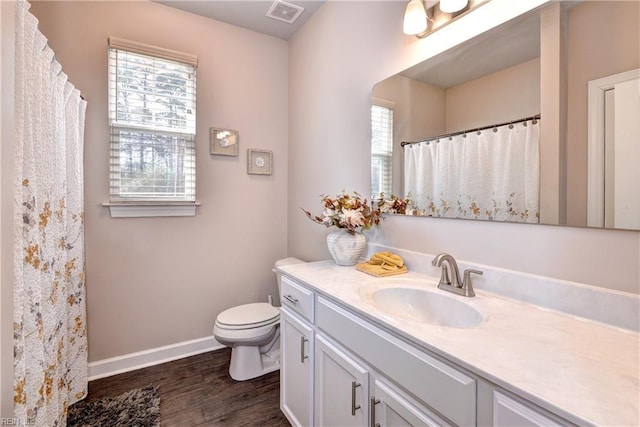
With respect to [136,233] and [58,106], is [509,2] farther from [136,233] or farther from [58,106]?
[136,233]

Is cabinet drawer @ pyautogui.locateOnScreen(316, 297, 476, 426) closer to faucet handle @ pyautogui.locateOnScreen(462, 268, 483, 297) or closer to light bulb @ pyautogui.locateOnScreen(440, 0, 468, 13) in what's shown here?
faucet handle @ pyautogui.locateOnScreen(462, 268, 483, 297)

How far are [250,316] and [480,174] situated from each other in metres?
1.64

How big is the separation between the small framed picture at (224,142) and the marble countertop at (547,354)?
1.76 meters

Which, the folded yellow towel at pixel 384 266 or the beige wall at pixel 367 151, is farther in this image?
the folded yellow towel at pixel 384 266

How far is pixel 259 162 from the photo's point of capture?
257 centimetres

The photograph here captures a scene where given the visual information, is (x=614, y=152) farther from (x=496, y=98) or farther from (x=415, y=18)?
(x=415, y=18)

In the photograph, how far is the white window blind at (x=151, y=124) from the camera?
204 cm

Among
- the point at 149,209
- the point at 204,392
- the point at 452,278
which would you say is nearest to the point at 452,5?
the point at 452,278

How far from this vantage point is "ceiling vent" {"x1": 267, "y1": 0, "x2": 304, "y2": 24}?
217cm

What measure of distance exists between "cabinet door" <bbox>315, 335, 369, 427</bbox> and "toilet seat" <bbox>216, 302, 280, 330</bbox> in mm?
795

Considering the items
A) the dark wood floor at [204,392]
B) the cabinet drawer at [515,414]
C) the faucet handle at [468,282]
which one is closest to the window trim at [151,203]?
the dark wood floor at [204,392]

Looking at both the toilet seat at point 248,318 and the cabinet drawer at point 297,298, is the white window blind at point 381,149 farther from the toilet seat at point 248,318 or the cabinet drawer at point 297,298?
the toilet seat at point 248,318

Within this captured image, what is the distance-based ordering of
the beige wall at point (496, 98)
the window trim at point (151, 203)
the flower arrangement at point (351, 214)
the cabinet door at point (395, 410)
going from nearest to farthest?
the cabinet door at point (395, 410) → the beige wall at point (496, 98) → the flower arrangement at point (351, 214) → the window trim at point (151, 203)

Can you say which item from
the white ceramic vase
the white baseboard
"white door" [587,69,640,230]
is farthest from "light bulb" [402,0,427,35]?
the white baseboard
